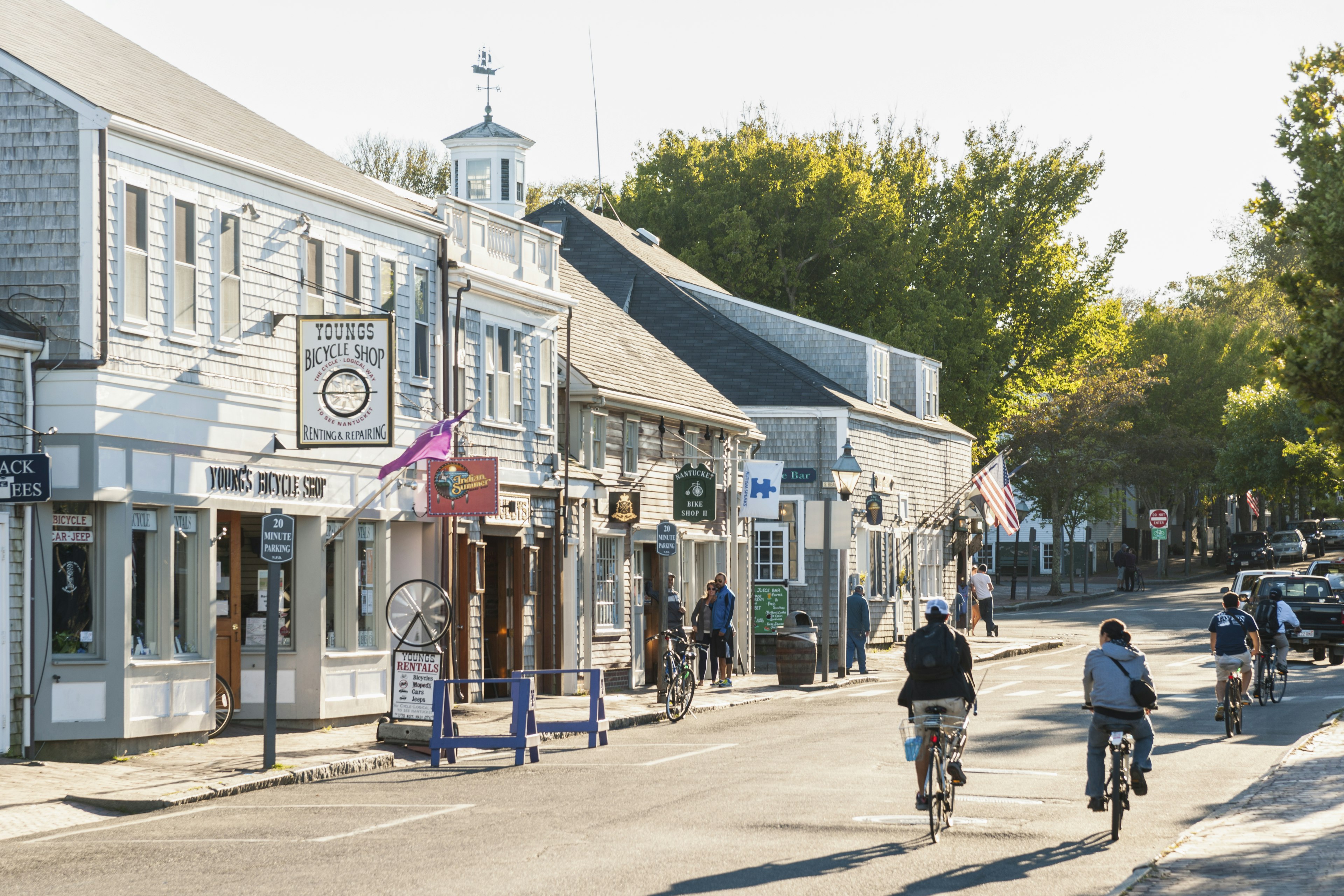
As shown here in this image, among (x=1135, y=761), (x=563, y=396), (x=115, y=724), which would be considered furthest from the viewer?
(x=563, y=396)

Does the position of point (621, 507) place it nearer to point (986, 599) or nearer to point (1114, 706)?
point (986, 599)

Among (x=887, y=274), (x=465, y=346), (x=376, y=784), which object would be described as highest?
(x=887, y=274)

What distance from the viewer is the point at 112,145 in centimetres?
1883

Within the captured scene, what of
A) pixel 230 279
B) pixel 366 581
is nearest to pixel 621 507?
pixel 366 581

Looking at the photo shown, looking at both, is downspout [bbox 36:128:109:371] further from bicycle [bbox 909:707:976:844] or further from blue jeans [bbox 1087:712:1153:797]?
blue jeans [bbox 1087:712:1153:797]

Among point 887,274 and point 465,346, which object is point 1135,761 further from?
point 887,274

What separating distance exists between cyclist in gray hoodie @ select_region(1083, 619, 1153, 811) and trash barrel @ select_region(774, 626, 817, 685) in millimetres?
18305

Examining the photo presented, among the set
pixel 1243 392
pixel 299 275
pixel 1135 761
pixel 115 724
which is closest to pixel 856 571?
pixel 299 275

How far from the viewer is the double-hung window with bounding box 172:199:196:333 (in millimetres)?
20016

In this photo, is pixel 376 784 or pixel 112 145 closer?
pixel 376 784

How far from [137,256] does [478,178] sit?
2174cm

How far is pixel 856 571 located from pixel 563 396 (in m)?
15.2

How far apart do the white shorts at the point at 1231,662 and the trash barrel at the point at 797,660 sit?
1111 centimetres

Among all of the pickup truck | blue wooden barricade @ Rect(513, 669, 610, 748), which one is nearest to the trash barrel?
the pickup truck
